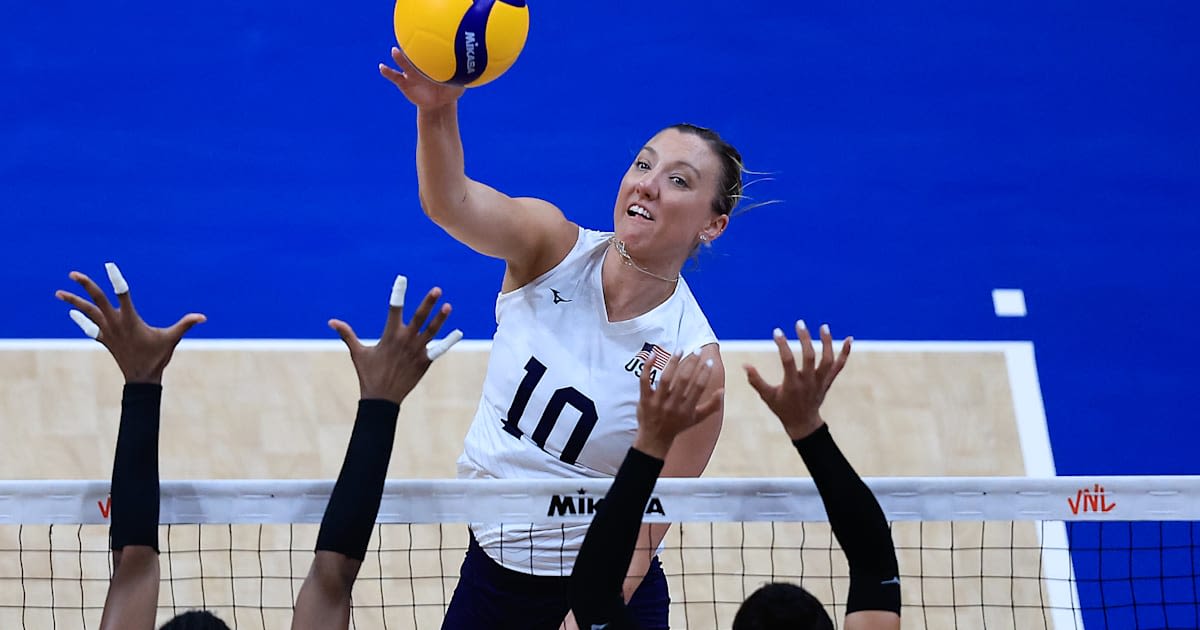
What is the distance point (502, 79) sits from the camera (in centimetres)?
859

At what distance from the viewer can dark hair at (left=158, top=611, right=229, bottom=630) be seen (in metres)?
2.59

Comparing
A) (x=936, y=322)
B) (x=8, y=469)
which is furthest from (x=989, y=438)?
(x=8, y=469)

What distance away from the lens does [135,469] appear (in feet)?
8.93

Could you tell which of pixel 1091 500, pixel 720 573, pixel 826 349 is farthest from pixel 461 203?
pixel 720 573

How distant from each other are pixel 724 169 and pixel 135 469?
6.02ft

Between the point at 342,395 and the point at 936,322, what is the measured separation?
2.99 metres

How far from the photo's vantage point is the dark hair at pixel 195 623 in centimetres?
259

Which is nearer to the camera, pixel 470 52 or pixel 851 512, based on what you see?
pixel 851 512

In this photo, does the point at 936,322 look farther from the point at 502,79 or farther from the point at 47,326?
the point at 47,326

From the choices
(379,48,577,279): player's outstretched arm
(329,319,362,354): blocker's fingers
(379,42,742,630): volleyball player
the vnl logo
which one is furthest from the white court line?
(329,319,362,354): blocker's fingers

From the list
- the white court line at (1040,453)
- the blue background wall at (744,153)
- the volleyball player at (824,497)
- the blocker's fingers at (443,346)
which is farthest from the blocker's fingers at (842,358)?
the blue background wall at (744,153)

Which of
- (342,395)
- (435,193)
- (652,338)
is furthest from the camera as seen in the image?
(342,395)

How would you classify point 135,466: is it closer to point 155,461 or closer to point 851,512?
point 155,461

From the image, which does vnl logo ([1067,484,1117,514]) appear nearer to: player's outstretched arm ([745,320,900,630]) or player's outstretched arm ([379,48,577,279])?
player's outstretched arm ([745,320,900,630])
